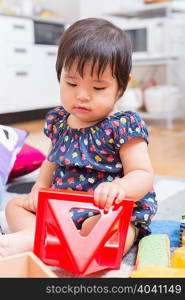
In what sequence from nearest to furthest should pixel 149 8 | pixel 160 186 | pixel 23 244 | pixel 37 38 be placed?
1. pixel 23 244
2. pixel 160 186
3. pixel 149 8
4. pixel 37 38

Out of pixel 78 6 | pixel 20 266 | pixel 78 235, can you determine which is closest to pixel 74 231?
pixel 78 235

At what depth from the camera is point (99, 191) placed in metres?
0.66

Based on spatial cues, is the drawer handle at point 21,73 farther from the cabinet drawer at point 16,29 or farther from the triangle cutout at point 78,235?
the triangle cutout at point 78,235

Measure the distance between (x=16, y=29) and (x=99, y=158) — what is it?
2383mm

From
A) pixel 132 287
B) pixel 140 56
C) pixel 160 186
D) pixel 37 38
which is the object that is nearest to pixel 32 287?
pixel 132 287

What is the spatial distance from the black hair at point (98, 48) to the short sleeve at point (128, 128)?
0.19 feet

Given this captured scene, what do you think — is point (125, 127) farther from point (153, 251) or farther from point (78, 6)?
point (78, 6)

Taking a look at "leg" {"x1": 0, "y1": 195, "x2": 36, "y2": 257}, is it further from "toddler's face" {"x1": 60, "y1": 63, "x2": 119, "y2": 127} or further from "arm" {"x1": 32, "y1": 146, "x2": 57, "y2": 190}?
"toddler's face" {"x1": 60, "y1": 63, "x2": 119, "y2": 127}

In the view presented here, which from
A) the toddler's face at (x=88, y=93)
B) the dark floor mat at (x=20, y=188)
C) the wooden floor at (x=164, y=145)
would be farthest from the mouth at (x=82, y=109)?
the wooden floor at (x=164, y=145)

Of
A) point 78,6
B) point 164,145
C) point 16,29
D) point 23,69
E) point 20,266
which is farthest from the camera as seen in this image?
point 78,6

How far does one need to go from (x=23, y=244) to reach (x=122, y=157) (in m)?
0.25

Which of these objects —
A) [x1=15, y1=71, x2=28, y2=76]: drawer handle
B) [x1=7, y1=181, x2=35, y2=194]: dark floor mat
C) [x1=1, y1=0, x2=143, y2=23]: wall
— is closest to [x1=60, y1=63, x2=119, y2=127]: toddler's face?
[x1=7, y1=181, x2=35, y2=194]: dark floor mat

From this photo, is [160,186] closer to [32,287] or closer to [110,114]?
[110,114]

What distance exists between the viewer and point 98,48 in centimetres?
78
